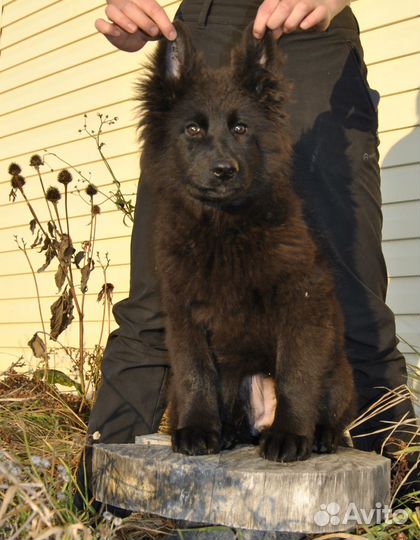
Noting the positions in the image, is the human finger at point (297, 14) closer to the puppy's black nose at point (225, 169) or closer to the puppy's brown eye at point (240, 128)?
the puppy's brown eye at point (240, 128)

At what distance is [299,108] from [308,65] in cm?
20

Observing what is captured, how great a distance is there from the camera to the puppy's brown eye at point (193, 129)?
2797mm

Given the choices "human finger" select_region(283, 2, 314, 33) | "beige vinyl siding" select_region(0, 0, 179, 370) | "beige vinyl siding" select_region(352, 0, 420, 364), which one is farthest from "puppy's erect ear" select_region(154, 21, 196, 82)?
"beige vinyl siding" select_region(0, 0, 179, 370)

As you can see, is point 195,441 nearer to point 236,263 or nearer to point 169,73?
point 236,263

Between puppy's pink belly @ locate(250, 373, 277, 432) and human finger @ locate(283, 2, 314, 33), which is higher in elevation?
human finger @ locate(283, 2, 314, 33)

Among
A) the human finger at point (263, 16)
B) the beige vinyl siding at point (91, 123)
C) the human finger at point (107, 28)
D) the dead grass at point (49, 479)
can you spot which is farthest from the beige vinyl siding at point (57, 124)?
the human finger at point (263, 16)

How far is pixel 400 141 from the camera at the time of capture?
4598mm

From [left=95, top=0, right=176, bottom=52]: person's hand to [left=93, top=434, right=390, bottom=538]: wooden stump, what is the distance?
5.05 feet

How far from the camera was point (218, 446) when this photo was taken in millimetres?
2426

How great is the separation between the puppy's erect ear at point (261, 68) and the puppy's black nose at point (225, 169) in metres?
0.40

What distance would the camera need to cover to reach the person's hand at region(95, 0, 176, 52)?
2.67m

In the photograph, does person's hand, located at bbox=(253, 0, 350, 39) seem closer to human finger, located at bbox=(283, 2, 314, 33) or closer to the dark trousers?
human finger, located at bbox=(283, 2, 314, 33)

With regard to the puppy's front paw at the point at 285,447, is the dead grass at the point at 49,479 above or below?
below

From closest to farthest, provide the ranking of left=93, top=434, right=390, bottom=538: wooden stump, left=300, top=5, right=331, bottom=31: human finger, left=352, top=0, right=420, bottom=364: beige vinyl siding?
left=93, top=434, right=390, bottom=538: wooden stump < left=300, top=5, right=331, bottom=31: human finger < left=352, top=0, right=420, bottom=364: beige vinyl siding
